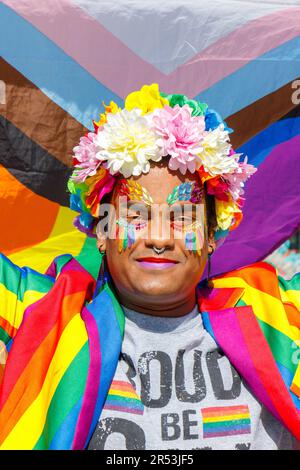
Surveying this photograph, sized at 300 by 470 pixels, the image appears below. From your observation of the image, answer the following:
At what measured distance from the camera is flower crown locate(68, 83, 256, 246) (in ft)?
7.25

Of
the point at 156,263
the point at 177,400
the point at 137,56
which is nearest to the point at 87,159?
the point at 156,263

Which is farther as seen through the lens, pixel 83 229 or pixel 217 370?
pixel 83 229

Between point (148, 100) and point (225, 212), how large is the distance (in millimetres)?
460

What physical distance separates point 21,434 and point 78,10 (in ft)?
5.33

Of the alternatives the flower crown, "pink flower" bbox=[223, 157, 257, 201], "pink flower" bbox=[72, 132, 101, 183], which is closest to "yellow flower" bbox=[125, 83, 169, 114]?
the flower crown

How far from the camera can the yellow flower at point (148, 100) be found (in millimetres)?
2305

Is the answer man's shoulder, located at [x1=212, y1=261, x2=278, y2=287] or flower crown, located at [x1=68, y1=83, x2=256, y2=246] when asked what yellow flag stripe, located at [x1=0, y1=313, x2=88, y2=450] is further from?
man's shoulder, located at [x1=212, y1=261, x2=278, y2=287]

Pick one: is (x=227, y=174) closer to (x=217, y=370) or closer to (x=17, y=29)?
(x=217, y=370)

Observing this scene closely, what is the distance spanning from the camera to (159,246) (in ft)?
7.27

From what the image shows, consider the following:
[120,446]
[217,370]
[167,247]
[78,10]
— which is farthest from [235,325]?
[78,10]

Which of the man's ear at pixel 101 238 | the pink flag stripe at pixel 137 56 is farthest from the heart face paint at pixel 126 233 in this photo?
the pink flag stripe at pixel 137 56

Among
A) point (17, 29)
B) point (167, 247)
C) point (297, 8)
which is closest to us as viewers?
point (167, 247)

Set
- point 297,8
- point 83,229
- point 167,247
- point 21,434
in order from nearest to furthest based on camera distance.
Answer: point 21,434
point 167,247
point 83,229
point 297,8

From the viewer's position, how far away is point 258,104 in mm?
2850
